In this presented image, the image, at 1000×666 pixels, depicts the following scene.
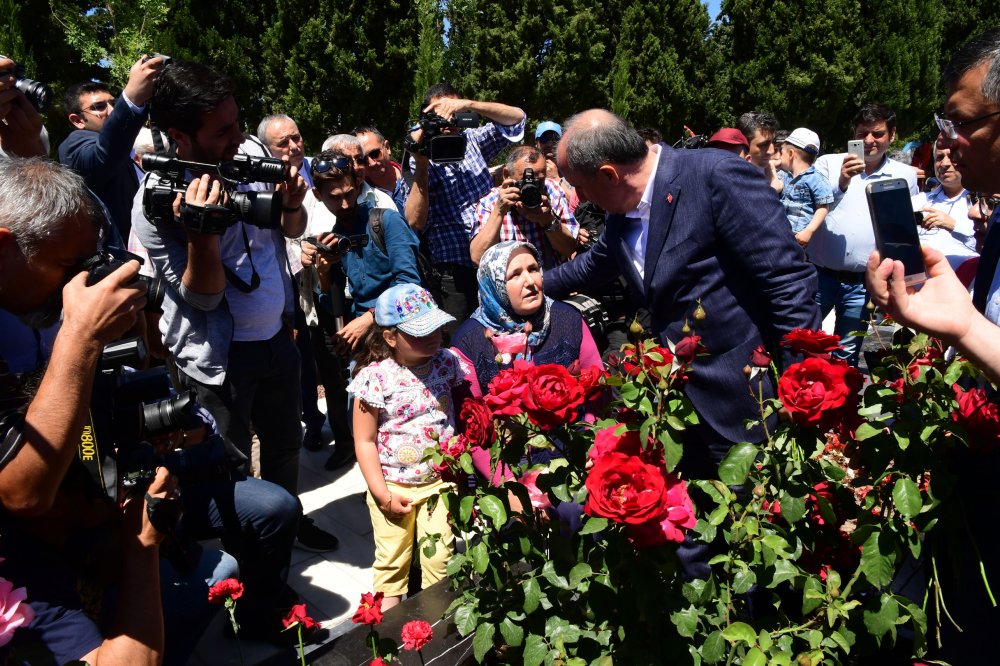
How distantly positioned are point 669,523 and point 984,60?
1221mm

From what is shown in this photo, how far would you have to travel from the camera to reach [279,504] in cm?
257

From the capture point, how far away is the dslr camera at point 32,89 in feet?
10.1

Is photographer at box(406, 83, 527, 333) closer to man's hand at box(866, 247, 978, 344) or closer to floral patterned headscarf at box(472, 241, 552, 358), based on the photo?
floral patterned headscarf at box(472, 241, 552, 358)

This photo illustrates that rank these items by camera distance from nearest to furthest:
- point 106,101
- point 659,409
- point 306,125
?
point 659,409 < point 106,101 < point 306,125

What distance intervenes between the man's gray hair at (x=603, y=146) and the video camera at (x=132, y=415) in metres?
1.52

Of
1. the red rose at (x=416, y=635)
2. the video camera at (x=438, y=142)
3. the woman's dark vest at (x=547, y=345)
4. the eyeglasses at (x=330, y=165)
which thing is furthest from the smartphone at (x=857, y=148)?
the red rose at (x=416, y=635)

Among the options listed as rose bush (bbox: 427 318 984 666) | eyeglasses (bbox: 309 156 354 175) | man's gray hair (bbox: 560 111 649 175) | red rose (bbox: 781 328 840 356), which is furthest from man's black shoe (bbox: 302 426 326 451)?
red rose (bbox: 781 328 840 356)

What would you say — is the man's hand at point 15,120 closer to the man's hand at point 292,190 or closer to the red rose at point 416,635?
the man's hand at point 292,190

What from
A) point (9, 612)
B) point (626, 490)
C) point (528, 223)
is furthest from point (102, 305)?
point (528, 223)

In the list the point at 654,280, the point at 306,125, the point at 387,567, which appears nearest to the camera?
the point at 654,280

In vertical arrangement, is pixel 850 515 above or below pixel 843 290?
above

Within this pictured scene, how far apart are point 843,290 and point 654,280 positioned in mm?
3077

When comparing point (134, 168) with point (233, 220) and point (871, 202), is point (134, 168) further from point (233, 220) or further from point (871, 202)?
point (871, 202)

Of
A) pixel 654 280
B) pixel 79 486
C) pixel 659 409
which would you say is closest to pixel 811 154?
pixel 654 280
